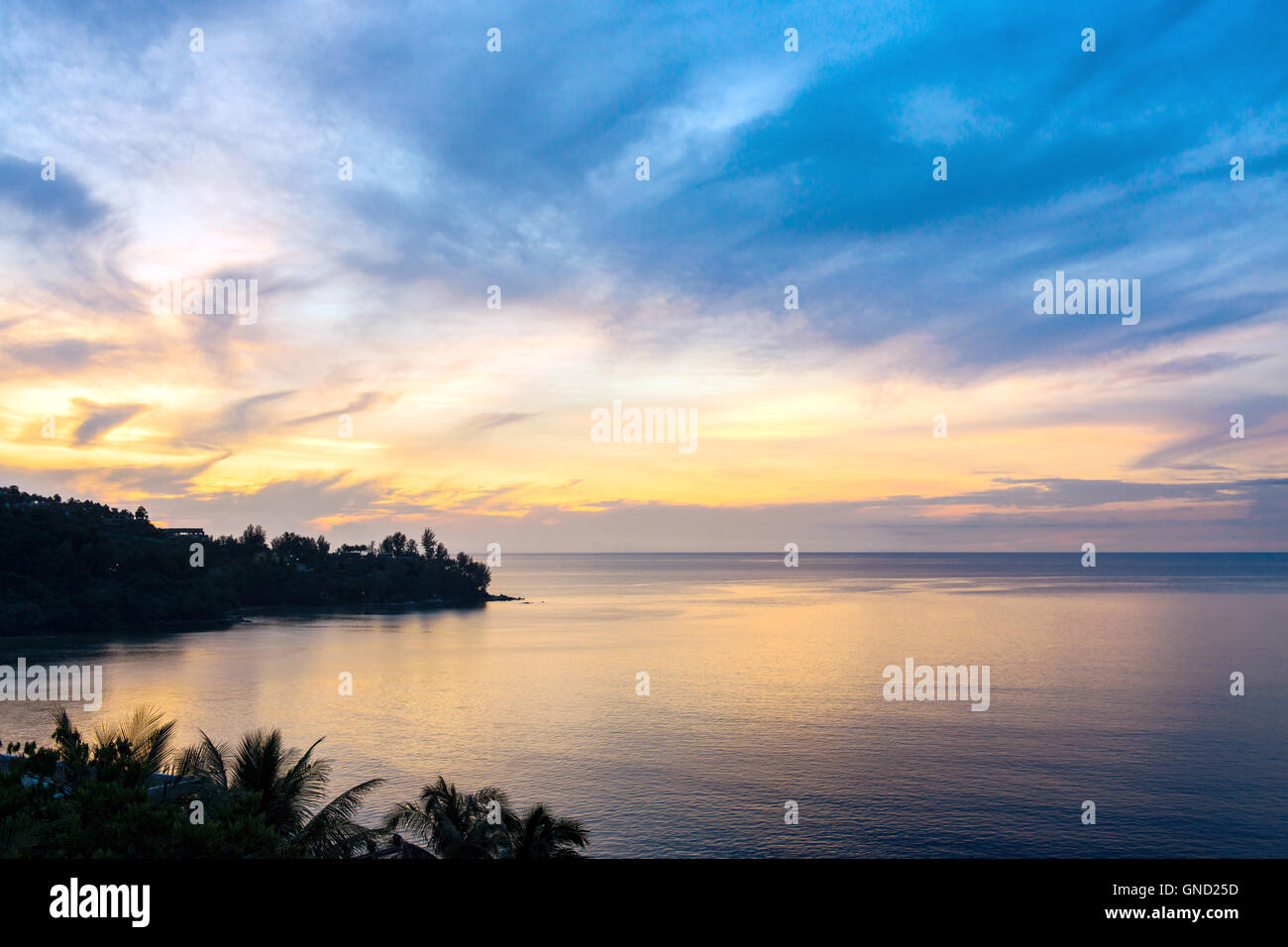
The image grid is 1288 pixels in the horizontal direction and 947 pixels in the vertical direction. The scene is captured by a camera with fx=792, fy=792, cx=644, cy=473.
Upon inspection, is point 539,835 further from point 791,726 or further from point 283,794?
point 791,726

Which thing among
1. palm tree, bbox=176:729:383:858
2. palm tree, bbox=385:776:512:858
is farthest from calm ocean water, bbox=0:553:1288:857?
palm tree, bbox=176:729:383:858

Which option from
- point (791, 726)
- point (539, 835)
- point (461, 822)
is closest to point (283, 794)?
point (461, 822)

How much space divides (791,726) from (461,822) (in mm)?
49175

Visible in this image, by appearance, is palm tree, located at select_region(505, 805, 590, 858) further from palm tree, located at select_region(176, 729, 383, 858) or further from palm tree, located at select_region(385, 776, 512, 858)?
palm tree, located at select_region(176, 729, 383, 858)

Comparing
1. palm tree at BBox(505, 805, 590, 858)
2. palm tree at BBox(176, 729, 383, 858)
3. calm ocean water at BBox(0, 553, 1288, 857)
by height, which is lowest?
calm ocean water at BBox(0, 553, 1288, 857)

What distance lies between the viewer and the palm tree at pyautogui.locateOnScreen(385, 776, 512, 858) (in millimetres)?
26625

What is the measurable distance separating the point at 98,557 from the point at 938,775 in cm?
16857

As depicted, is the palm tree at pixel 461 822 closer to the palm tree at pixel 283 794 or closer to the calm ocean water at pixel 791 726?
the palm tree at pixel 283 794

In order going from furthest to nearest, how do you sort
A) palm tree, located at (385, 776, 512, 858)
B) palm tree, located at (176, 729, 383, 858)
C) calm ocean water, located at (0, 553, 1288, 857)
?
calm ocean water, located at (0, 553, 1288, 857) → palm tree, located at (385, 776, 512, 858) → palm tree, located at (176, 729, 383, 858)

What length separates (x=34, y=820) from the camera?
17.4 m

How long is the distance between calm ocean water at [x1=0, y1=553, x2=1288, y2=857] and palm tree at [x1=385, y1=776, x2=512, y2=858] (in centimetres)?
1497
